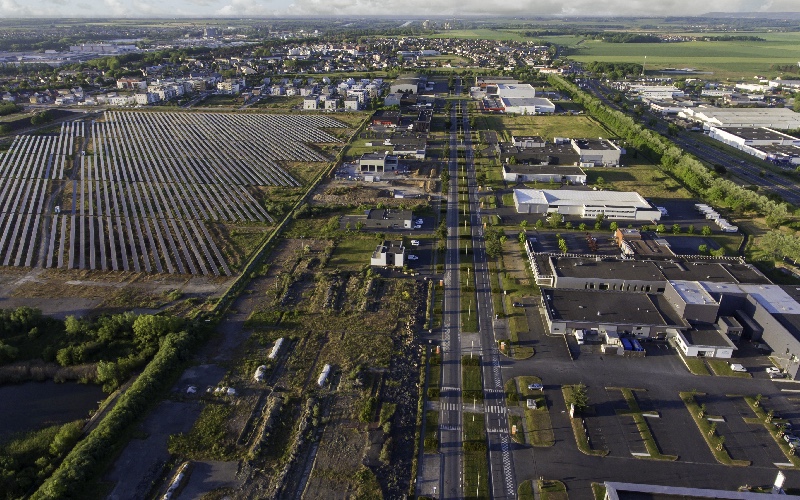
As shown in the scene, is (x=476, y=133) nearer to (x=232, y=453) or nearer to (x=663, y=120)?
(x=663, y=120)

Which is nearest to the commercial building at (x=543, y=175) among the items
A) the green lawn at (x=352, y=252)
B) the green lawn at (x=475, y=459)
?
the green lawn at (x=352, y=252)

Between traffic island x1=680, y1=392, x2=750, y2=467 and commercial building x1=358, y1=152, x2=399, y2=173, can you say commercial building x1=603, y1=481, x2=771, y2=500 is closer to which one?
traffic island x1=680, y1=392, x2=750, y2=467

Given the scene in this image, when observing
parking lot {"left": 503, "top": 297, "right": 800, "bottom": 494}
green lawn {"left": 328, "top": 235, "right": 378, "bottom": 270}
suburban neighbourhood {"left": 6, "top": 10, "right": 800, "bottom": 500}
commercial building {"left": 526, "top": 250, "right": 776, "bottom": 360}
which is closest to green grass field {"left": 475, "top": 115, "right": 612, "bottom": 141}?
suburban neighbourhood {"left": 6, "top": 10, "right": 800, "bottom": 500}

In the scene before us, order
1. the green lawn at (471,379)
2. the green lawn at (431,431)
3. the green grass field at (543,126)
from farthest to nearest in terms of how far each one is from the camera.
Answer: the green grass field at (543,126) < the green lawn at (471,379) < the green lawn at (431,431)

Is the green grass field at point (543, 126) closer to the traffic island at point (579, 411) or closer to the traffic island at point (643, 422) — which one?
the traffic island at point (643, 422)

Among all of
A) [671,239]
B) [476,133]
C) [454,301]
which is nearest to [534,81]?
[476,133]
